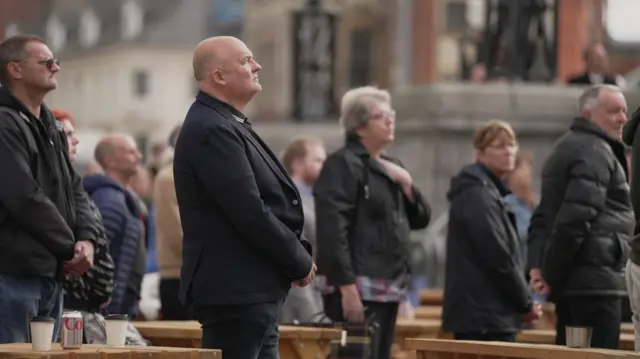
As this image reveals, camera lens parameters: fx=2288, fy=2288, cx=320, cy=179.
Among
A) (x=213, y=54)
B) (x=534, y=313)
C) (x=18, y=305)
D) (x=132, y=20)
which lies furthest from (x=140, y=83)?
(x=213, y=54)

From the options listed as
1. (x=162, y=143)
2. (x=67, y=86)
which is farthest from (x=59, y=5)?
(x=162, y=143)

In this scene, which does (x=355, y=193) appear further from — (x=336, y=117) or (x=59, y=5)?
(x=59, y=5)

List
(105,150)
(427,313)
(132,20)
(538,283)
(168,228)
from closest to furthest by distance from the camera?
1. (538,283)
2. (105,150)
3. (168,228)
4. (427,313)
5. (132,20)

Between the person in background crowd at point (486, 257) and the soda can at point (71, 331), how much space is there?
4.06 meters

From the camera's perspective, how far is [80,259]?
40.6 feet

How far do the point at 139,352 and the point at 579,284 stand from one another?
151 inches

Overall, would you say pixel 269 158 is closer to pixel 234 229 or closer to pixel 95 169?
pixel 234 229

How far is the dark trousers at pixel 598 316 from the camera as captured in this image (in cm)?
1413

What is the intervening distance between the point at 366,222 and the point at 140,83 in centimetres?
10538

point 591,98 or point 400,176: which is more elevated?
point 591,98

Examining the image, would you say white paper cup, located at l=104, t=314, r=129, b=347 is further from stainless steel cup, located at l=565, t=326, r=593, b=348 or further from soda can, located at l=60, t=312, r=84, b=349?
stainless steel cup, located at l=565, t=326, r=593, b=348

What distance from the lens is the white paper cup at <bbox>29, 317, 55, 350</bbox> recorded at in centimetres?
1116

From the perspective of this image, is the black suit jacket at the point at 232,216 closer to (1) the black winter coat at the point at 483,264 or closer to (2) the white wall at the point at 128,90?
(1) the black winter coat at the point at 483,264

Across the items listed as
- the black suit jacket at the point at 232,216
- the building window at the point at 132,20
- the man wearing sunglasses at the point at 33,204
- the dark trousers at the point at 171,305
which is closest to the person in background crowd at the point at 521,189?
the dark trousers at the point at 171,305
